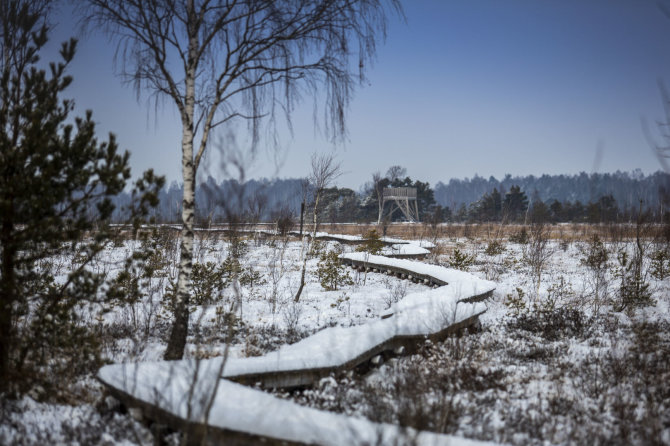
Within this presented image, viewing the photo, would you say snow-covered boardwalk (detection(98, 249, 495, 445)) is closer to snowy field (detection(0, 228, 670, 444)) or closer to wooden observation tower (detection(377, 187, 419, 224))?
snowy field (detection(0, 228, 670, 444))

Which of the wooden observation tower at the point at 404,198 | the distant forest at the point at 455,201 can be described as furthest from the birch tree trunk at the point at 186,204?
the wooden observation tower at the point at 404,198

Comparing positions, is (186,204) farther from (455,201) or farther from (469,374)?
(455,201)

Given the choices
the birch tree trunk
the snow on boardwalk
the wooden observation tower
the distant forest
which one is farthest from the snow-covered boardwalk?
the wooden observation tower

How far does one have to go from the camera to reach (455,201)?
68312mm

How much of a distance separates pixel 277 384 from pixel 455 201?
67749 mm

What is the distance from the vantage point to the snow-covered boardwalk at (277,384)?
9.66 ft

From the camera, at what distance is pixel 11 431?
11.1 feet

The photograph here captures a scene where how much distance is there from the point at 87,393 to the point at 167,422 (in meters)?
1.45

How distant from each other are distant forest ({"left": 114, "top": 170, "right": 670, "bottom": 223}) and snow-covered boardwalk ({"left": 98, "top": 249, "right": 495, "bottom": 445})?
5.52 feet

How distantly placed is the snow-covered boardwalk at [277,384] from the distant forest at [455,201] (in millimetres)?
1682

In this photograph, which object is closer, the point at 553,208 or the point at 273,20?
the point at 273,20

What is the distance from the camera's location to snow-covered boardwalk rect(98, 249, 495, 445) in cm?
294

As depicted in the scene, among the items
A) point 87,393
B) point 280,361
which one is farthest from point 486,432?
point 87,393

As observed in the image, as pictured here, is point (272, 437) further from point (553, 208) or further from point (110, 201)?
Answer: point (553, 208)
